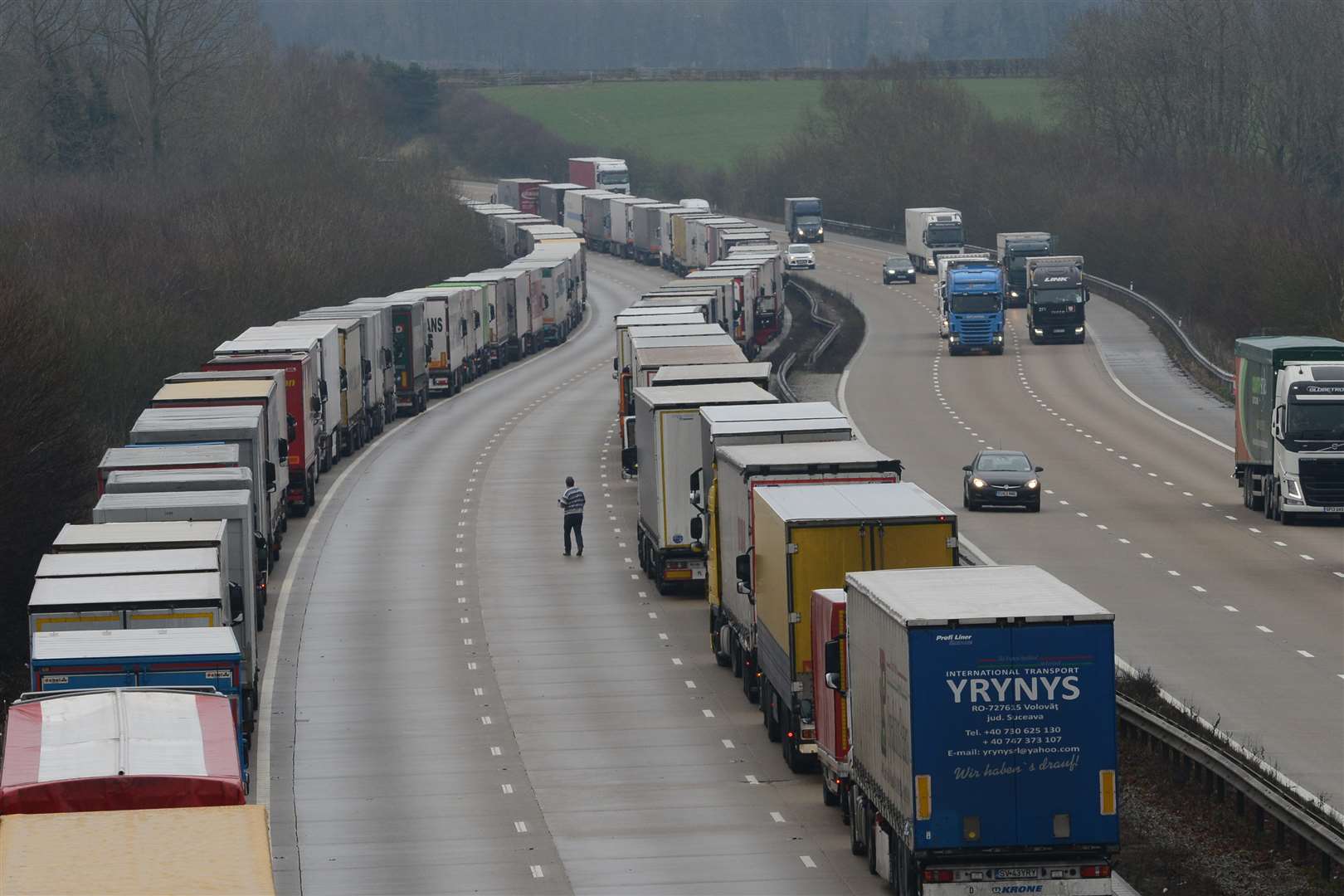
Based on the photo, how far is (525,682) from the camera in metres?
32.8

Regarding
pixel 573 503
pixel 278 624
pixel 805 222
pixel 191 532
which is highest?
pixel 191 532

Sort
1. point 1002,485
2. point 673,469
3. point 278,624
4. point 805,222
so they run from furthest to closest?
point 805,222 < point 1002,485 < point 673,469 < point 278,624

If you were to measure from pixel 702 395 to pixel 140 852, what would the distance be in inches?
1046

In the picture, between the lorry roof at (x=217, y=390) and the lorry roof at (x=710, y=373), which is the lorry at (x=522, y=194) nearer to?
the lorry roof at (x=217, y=390)

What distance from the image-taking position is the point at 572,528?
44000 mm

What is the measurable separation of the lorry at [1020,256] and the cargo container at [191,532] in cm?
7027

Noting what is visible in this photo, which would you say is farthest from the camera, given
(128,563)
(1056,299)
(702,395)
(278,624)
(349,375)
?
(1056,299)

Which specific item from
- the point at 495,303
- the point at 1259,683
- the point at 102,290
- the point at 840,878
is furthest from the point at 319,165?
the point at 840,878

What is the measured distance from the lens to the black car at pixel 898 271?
374 ft

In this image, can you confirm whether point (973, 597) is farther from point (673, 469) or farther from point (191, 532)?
point (673, 469)

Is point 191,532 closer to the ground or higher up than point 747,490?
closer to the ground

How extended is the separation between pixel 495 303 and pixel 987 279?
58.6ft

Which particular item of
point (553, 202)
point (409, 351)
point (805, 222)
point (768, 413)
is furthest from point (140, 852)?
point (553, 202)

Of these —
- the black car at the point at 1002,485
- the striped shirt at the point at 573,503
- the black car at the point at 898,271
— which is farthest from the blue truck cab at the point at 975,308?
the striped shirt at the point at 573,503
